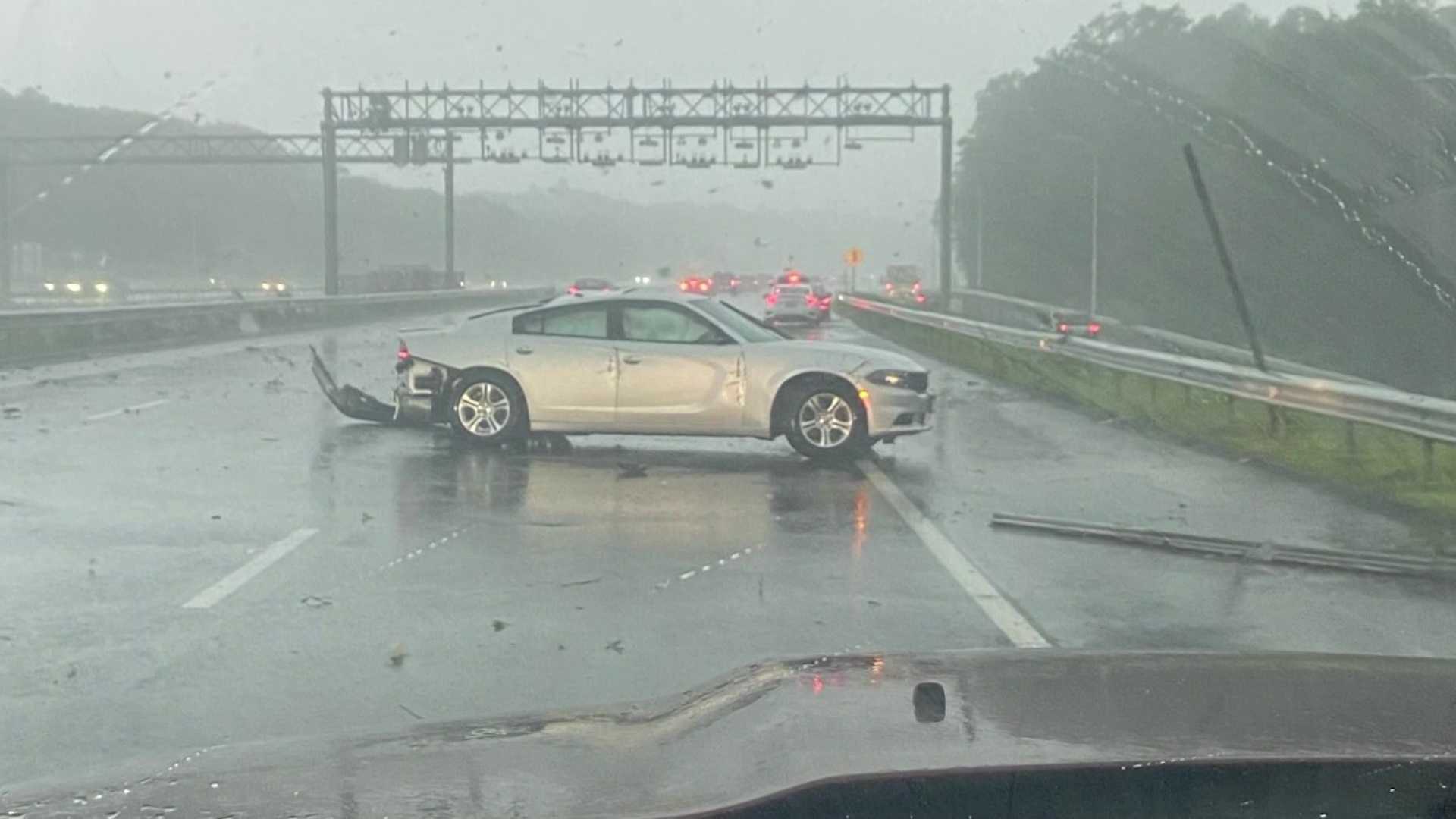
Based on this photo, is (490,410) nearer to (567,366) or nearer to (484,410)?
(484,410)

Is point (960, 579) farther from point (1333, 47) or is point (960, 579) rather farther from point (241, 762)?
point (1333, 47)

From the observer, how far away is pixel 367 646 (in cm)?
786

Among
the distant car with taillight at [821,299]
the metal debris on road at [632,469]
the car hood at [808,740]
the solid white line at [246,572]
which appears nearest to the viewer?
the car hood at [808,740]

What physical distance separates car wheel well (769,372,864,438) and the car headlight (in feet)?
0.66

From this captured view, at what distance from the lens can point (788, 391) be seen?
15258 millimetres

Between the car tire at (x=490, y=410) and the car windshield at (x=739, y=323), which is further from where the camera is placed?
the car tire at (x=490, y=410)

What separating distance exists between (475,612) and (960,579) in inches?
110

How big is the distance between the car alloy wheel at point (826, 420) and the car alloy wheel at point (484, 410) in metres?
2.80

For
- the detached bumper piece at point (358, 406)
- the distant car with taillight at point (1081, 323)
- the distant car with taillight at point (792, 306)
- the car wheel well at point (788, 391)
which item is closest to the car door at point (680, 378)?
the car wheel well at point (788, 391)

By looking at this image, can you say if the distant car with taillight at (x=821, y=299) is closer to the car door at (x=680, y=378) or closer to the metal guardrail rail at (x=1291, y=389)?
the metal guardrail rail at (x=1291, y=389)

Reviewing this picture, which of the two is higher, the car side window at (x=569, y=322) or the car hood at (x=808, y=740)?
the car side window at (x=569, y=322)

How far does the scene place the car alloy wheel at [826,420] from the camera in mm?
15180

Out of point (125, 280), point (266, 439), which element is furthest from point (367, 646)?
point (125, 280)

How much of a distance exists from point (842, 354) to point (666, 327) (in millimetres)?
1671
